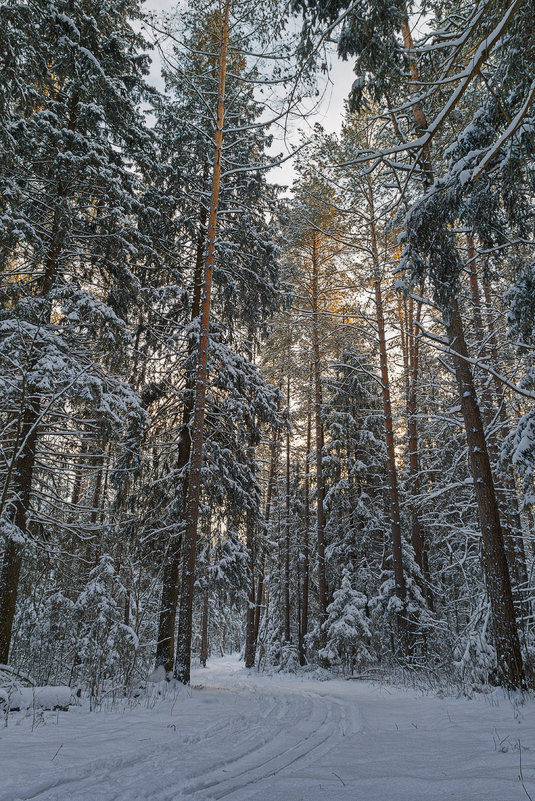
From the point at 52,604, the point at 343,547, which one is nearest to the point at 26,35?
the point at 52,604

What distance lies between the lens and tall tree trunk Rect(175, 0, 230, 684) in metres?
8.05

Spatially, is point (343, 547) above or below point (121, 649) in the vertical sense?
above

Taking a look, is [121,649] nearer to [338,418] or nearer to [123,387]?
[123,387]

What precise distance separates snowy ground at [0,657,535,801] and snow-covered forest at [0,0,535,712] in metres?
1.25

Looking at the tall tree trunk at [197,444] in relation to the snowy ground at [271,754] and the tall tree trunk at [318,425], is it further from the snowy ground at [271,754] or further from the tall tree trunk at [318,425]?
the tall tree trunk at [318,425]

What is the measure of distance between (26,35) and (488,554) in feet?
38.0

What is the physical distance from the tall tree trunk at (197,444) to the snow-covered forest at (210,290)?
56mm

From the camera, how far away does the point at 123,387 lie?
8.66m

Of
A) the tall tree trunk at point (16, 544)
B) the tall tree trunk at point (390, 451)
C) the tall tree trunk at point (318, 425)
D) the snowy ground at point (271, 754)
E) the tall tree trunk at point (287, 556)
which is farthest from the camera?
the tall tree trunk at point (287, 556)

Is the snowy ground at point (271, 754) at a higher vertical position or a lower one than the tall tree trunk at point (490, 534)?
lower

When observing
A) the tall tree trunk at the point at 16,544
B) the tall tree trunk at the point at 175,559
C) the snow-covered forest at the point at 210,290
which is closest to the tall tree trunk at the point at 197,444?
the snow-covered forest at the point at 210,290

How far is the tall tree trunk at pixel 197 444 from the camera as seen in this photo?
8047 millimetres

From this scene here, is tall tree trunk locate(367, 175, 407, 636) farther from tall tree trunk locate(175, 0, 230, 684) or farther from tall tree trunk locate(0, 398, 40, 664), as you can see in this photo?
tall tree trunk locate(0, 398, 40, 664)

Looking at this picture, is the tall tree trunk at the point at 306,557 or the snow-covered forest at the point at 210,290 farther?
the tall tree trunk at the point at 306,557
